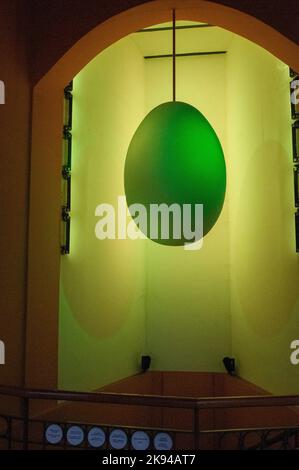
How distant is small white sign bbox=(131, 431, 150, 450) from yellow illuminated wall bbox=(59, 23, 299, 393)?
158 cm

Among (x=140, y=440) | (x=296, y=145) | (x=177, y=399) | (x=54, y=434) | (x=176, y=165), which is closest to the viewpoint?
(x=177, y=399)

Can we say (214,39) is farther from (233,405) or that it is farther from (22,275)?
(233,405)

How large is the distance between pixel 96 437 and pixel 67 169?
2226 millimetres

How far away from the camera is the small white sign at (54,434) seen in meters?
2.59

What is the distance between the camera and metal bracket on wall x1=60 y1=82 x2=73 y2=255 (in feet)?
13.3

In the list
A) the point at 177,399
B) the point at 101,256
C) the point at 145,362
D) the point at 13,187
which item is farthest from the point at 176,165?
the point at 145,362

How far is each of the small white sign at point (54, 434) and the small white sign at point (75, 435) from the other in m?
0.05

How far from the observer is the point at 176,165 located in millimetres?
3037

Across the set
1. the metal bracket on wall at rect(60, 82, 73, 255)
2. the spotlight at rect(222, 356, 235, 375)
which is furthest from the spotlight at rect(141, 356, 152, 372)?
the metal bracket on wall at rect(60, 82, 73, 255)

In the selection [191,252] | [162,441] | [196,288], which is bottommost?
[162,441]

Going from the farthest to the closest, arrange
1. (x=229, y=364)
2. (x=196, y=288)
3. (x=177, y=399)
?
(x=196, y=288), (x=229, y=364), (x=177, y=399)

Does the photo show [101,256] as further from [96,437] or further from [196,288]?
[96,437]

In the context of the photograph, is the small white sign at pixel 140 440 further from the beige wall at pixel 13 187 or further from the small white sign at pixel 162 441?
the beige wall at pixel 13 187
